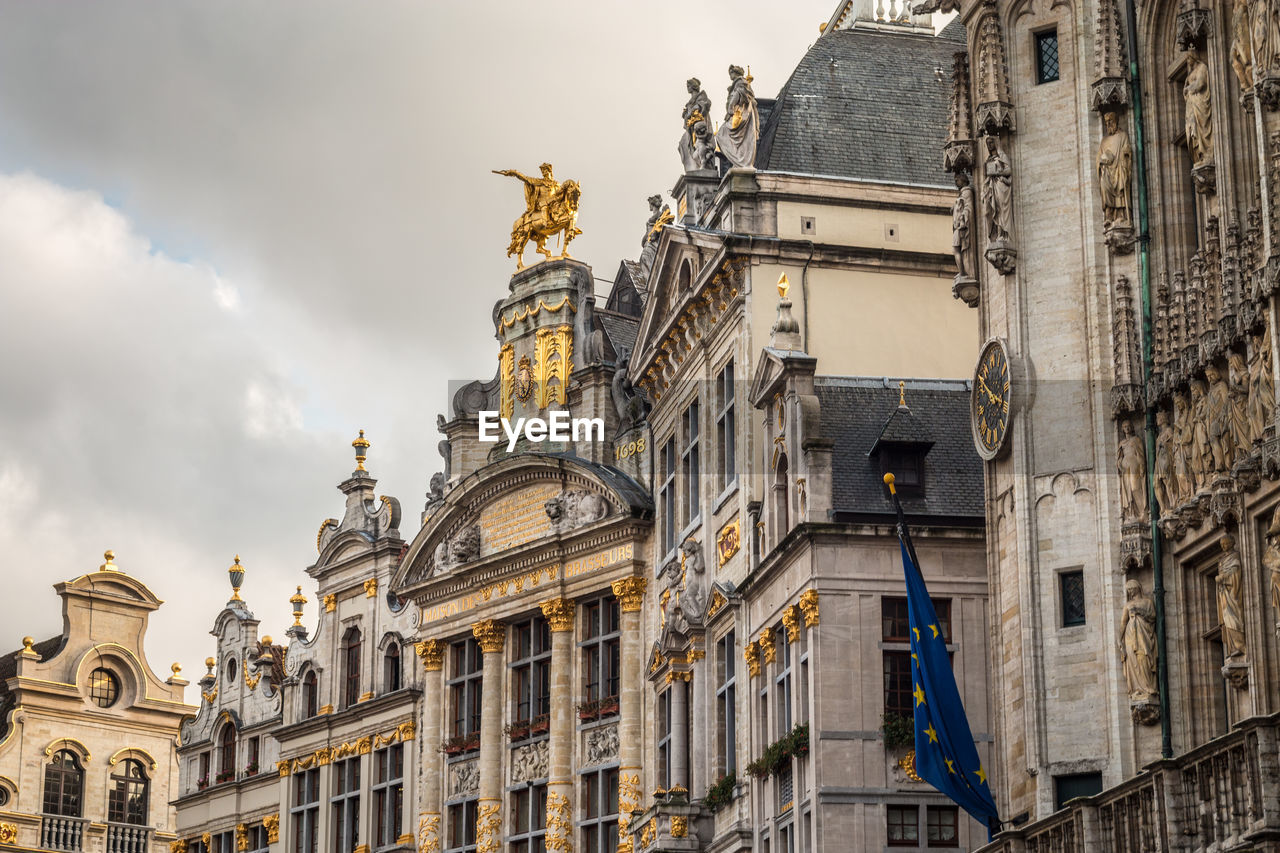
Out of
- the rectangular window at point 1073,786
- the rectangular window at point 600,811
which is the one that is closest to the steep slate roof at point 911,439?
the rectangular window at point 1073,786

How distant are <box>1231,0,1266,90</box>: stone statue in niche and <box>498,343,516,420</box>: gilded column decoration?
27.0m

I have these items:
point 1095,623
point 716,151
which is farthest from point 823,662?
point 716,151

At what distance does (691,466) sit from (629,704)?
5.23 meters

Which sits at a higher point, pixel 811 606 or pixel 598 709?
pixel 598 709

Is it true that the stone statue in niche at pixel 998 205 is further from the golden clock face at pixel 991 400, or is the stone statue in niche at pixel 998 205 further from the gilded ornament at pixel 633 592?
the gilded ornament at pixel 633 592

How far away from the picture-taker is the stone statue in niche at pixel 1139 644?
90.3 feet

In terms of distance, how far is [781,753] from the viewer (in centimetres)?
3625

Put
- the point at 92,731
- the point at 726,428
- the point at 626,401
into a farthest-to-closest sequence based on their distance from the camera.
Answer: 1. the point at 92,731
2. the point at 626,401
3. the point at 726,428

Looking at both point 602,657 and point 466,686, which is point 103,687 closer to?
point 466,686

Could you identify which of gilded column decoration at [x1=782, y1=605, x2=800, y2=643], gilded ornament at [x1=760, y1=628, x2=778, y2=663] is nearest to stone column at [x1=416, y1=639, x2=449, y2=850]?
gilded ornament at [x1=760, y1=628, x2=778, y2=663]

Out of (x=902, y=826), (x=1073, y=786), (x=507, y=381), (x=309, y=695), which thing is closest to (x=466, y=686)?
(x=507, y=381)

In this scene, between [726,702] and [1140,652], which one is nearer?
[1140,652]

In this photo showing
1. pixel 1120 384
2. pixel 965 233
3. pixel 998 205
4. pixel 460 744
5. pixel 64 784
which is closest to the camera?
pixel 1120 384

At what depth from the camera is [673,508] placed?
46.1 m
